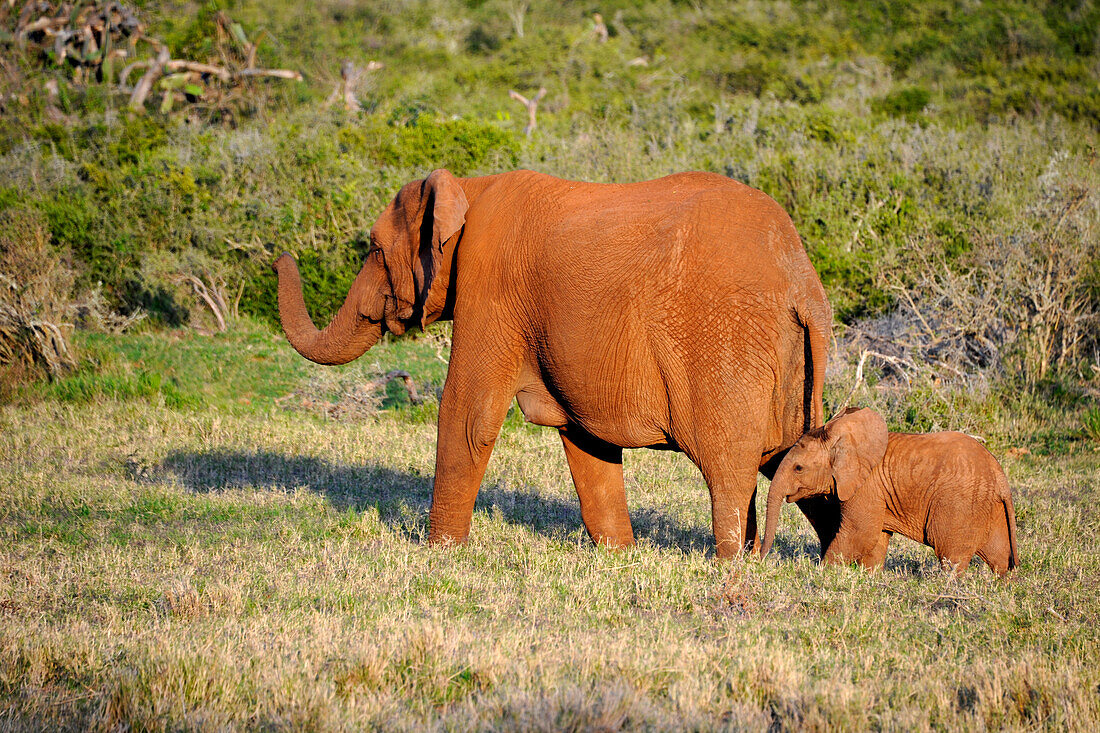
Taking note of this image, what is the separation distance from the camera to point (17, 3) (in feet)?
96.5

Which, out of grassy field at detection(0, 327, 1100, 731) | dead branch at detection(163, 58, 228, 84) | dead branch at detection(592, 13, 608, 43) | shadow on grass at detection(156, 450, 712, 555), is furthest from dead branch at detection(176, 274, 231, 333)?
dead branch at detection(592, 13, 608, 43)

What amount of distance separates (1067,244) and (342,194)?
10.6 meters

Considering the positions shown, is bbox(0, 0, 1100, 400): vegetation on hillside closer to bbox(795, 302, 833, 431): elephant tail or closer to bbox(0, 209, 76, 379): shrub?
bbox(0, 209, 76, 379): shrub

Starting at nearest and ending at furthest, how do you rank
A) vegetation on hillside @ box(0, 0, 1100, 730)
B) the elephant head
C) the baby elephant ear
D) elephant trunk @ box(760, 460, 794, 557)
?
vegetation on hillside @ box(0, 0, 1100, 730) → elephant trunk @ box(760, 460, 794, 557) → the baby elephant ear → the elephant head

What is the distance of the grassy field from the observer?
4367mm

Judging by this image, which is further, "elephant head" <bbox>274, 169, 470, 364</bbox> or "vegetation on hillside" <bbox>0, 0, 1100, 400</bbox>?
"vegetation on hillside" <bbox>0, 0, 1100, 400</bbox>

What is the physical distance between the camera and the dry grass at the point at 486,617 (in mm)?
4355

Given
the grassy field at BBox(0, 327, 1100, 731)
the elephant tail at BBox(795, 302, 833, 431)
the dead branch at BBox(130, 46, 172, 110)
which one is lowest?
the grassy field at BBox(0, 327, 1100, 731)

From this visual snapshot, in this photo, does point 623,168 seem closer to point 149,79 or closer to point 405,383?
point 405,383

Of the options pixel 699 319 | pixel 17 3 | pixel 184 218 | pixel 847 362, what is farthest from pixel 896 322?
pixel 17 3

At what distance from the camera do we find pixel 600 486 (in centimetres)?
734

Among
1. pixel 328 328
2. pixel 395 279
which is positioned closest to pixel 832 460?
pixel 395 279

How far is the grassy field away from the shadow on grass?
0.04m

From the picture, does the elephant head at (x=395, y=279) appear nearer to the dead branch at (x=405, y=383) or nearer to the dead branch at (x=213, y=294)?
the dead branch at (x=405, y=383)
